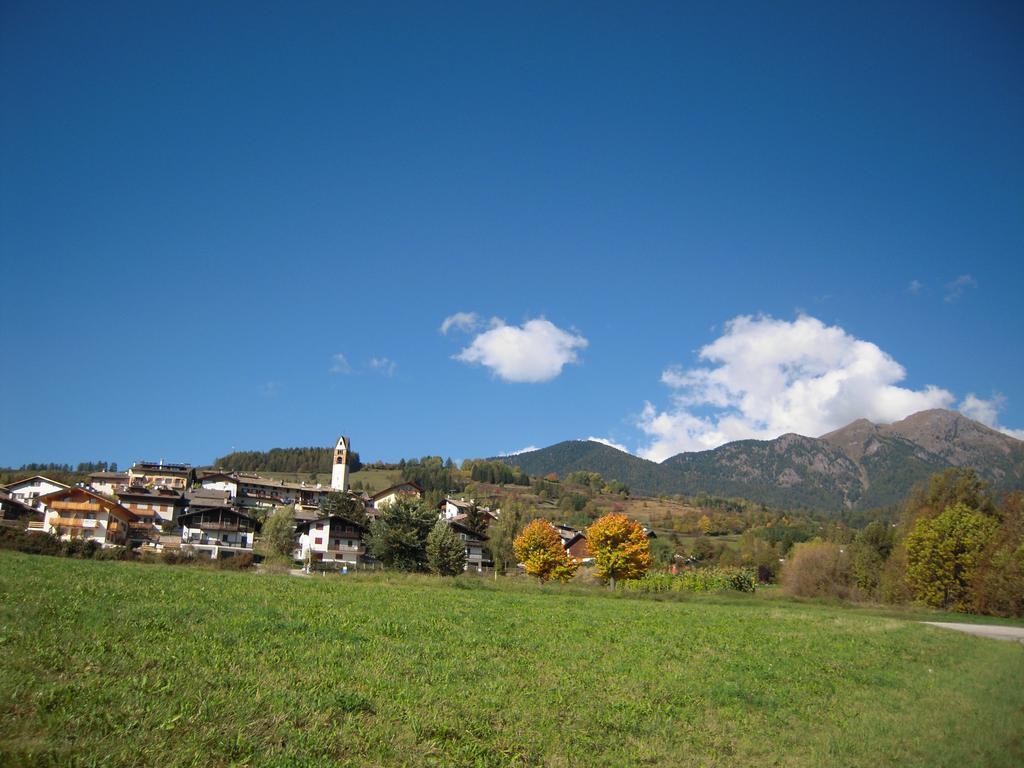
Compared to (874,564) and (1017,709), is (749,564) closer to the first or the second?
(874,564)

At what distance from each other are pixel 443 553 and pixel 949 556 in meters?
54.8

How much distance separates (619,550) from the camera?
76375 mm

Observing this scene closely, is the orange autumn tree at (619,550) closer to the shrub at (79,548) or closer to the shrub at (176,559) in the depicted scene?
the shrub at (176,559)

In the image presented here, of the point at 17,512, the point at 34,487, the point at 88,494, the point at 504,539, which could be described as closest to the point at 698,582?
the point at 504,539

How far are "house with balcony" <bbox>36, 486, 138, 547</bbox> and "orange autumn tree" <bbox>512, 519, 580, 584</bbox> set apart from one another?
171ft

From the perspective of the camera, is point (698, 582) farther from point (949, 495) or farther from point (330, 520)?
point (330, 520)

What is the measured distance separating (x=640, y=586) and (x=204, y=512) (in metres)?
61.9

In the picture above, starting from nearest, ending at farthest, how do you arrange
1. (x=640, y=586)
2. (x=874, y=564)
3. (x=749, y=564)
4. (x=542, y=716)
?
(x=542, y=716) < (x=640, y=586) < (x=874, y=564) < (x=749, y=564)

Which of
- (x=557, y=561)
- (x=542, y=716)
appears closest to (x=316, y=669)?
(x=542, y=716)

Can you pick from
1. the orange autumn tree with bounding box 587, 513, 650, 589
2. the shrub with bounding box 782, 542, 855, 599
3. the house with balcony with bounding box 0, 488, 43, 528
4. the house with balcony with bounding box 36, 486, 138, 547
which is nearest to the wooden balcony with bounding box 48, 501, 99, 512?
the house with balcony with bounding box 36, 486, 138, 547

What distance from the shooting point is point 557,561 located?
8156 centimetres

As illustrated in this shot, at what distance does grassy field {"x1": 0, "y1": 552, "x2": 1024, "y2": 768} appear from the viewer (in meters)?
8.45

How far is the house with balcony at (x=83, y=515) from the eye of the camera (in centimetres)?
8431

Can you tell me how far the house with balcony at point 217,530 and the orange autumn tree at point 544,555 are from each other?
3952cm
